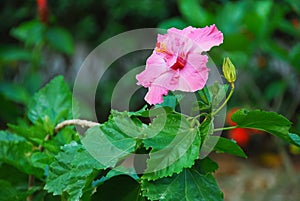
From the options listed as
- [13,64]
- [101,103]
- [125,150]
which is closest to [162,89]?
[125,150]

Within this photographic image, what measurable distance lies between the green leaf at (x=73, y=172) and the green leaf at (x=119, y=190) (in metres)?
0.03

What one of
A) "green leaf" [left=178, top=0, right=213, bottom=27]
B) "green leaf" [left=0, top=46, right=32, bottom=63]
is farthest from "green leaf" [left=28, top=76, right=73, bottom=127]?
"green leaf" [left=0, top=46, right=32, bottom=63]

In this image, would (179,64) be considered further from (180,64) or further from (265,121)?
(265,121)

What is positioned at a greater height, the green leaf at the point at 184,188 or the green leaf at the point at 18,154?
the green leaf at the point at 18,154

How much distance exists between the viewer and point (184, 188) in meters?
0.75

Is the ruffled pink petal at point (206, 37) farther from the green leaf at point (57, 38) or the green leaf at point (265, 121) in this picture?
the green leaf at point (57, 38)

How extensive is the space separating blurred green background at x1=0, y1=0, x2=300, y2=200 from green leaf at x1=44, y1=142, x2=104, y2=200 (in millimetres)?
1401

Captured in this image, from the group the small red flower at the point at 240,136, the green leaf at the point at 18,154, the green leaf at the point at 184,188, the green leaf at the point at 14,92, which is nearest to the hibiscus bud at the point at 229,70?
the green leaf at the point at 184,188

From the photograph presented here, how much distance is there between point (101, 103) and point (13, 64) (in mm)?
665

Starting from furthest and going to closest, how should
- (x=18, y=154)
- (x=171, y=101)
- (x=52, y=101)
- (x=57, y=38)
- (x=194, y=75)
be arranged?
1. (x=57, y=38)
2. (x=52, y=101)
3. (x=18, y=154)
4. (x=171, y=101)
5. (x=194, y=75)

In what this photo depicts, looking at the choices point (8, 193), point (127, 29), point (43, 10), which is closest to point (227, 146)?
point (8, 193)

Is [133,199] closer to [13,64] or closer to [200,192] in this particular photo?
[200,192]

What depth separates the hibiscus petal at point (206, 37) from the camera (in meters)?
0.75

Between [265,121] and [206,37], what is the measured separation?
0.14 metres
